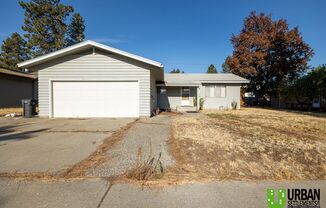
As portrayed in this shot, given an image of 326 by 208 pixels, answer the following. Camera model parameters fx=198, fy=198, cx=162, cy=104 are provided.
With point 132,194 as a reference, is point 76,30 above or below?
above

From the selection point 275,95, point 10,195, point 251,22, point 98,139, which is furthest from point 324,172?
point 251,22

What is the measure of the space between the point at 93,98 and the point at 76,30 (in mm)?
26459

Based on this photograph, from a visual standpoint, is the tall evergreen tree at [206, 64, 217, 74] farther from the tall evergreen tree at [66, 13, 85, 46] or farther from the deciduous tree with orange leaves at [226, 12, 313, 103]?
the tall evergreen tree at [66, 13, 85, 46]

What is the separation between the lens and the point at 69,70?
11.0 metres

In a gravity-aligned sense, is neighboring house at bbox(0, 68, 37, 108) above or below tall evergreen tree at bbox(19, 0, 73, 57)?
below

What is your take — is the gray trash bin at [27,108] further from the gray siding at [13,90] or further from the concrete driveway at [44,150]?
the gray siding at [13,90]

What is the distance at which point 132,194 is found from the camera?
9.05ft

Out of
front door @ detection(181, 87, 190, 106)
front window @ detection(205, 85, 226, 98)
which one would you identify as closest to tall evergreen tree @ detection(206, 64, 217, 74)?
front window @ detection(205, 85, 226, 98)

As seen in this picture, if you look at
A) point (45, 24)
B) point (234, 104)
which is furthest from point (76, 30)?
point (234, 104)

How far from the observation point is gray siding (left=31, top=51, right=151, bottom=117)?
430 inches

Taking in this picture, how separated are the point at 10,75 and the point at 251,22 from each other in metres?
28.0

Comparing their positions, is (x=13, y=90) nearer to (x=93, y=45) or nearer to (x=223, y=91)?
(x=93, y=45)

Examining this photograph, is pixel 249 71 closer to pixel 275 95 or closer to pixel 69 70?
pixel 275 95

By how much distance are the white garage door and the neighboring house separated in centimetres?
896
